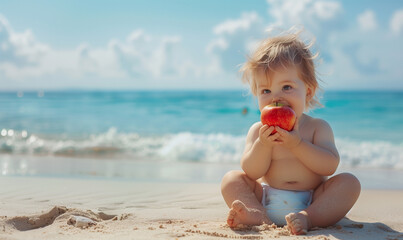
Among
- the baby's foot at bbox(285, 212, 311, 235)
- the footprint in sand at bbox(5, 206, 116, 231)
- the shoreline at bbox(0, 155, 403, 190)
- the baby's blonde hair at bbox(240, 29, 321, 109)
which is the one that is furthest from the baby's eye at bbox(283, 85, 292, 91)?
the shoreline at bbox(0, 155, 403, 190)

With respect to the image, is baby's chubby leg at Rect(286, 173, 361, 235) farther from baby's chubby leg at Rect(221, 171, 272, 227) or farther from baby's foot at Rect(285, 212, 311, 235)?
baby's chubby leg at Rect(221, 171, 272, 227)

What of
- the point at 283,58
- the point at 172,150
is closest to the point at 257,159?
the point at 283,58

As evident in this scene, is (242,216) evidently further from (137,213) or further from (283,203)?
(137,213)

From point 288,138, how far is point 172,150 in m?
5.65

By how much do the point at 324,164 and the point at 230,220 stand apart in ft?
2.32

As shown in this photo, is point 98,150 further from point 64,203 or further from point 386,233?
point 386,233

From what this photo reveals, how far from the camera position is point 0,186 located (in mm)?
4230

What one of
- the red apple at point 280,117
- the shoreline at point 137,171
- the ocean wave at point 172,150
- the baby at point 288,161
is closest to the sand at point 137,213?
the baby at point 288,161

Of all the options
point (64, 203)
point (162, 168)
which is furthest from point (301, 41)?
point (162, 168)

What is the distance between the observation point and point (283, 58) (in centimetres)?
291

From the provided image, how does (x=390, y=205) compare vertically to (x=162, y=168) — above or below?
below

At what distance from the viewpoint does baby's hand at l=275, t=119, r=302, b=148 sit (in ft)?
8.84

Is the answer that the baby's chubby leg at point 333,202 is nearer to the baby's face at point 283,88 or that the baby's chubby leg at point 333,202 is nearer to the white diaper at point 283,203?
the white diaper at point 283,203

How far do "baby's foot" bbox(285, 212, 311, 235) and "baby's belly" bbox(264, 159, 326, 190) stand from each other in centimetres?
35
